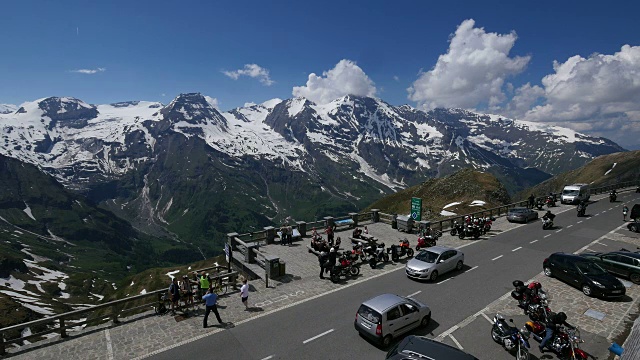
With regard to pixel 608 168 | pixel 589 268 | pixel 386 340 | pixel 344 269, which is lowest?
pixel 386 340

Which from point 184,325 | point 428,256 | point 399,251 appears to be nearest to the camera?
point 184,325

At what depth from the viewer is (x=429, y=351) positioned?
1211 centimetres

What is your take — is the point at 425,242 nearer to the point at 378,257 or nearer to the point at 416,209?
the point at 378,257

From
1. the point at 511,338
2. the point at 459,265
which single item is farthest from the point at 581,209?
the point at 511,338

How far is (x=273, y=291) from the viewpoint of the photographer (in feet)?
70.6

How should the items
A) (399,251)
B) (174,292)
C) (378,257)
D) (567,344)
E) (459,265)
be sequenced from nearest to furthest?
(567,344) < (174,292) < (459,265) < (378,257) < (399,251)

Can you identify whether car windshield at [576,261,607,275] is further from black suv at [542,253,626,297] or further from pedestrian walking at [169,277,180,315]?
pedestrian walking at [169,277,180,315]

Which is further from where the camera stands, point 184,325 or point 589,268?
point 589,268

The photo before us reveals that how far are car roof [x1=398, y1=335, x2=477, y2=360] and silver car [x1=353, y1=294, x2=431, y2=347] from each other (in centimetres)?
219

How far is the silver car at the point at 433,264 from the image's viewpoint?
22.7 meters

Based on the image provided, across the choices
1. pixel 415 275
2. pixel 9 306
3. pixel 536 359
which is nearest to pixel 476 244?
pixel 415 275

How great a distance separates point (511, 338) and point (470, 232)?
20967 millimetres

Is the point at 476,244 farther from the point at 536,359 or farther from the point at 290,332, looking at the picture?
the point at 290,332

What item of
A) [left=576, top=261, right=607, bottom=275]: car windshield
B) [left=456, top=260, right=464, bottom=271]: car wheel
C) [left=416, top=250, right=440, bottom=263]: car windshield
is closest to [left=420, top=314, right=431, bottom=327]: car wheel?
[left=416, top=250, right=440, bottom=263]: car windshield
